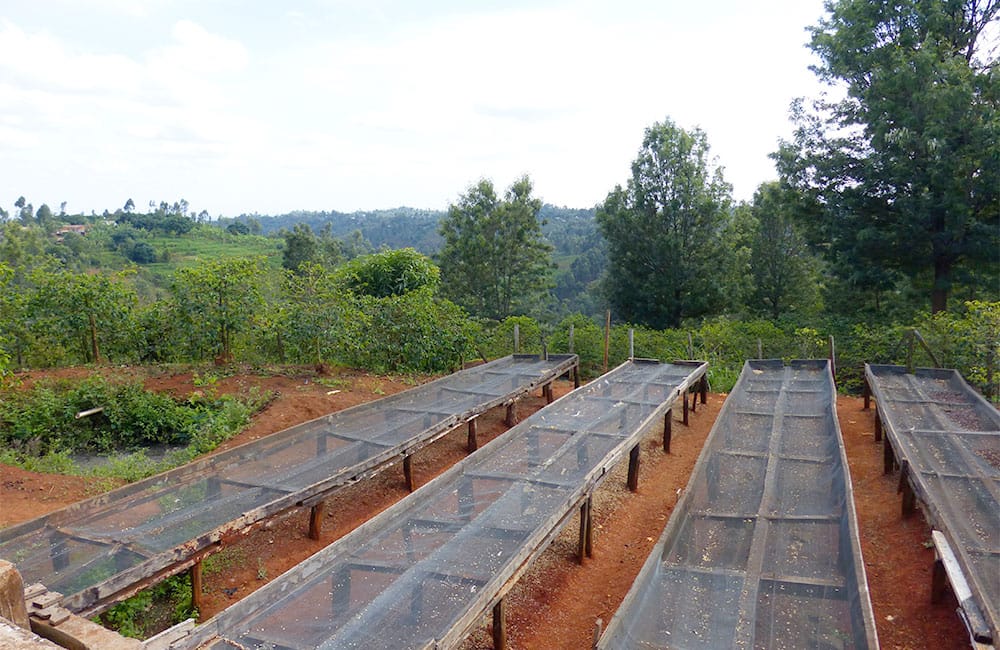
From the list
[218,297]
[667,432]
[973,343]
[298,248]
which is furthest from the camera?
[298,248]

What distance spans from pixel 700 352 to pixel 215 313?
8894 millimetres

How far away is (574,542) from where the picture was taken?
538 centimetres

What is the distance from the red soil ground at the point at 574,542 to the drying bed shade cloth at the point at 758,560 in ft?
2.18

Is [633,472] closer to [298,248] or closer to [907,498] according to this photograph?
[907,498]

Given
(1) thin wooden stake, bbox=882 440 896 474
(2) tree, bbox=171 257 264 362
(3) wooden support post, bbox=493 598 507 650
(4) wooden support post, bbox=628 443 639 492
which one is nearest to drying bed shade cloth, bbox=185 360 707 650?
(3) wooden support post, bbox=493 598 507 650

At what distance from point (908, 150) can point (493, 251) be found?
38.6 feet

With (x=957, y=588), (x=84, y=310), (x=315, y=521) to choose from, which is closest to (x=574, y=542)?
(x=315, y=521)

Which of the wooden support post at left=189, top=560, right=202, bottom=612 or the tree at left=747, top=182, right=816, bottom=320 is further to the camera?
the tree at left=747, top=182, right=816, bottom=320

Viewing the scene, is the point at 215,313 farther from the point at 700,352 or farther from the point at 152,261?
the point at 152,261

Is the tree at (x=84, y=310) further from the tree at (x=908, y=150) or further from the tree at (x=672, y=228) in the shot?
the tree at (x=908, y=150)

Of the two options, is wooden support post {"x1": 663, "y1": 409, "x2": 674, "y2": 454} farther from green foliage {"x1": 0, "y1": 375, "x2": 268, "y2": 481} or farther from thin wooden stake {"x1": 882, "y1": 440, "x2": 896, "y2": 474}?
green foliage {"x1": 0, "y1": 375, "x2": 268, "y2": 481}

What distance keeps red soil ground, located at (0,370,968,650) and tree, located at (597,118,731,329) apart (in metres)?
8.44

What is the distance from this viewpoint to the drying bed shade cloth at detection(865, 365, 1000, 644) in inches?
147

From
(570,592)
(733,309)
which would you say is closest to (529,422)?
(570,592)
